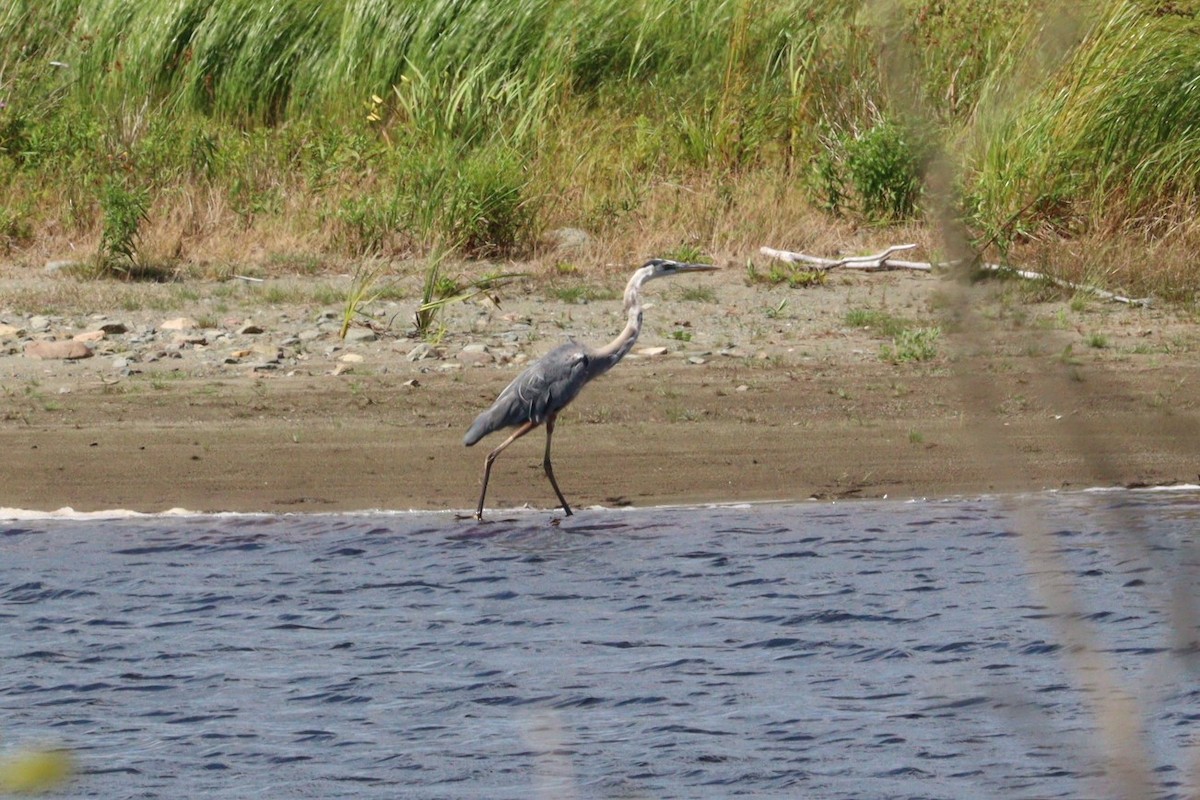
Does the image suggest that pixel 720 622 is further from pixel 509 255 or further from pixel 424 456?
pixel 509 255

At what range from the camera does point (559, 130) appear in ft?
42.4

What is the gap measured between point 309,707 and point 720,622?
1.59 m

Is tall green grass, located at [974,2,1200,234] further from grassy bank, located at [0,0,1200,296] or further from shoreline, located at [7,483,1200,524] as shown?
shoreline, located at [7,483,1200,524]

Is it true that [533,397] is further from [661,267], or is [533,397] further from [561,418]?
[661,267]

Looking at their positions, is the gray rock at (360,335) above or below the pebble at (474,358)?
above

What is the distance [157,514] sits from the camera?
7.77 metres

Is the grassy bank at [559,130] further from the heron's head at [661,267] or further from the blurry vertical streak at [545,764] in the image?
the blurry vertical streak at [545,764]

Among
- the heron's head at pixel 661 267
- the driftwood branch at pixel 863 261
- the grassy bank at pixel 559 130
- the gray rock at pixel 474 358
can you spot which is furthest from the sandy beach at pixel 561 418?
the grassy bank at pixel 559 130

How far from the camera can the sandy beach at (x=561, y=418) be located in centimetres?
813

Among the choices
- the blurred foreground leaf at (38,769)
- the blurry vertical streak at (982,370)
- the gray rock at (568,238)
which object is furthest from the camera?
the gray rock at (568,238)

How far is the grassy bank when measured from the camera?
11070mm

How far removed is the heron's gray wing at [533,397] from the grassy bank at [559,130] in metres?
3.18

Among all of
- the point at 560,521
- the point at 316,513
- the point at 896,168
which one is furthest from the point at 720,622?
the point at 896,168

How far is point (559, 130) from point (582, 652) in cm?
741
